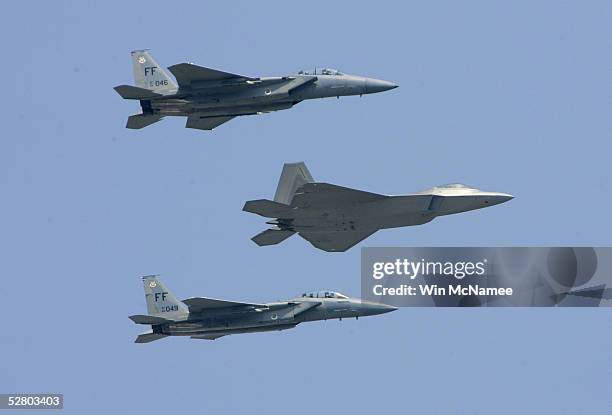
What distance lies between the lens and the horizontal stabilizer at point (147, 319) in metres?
63.4

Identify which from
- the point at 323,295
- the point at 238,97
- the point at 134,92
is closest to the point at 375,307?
the point at 323,295

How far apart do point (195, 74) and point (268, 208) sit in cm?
709

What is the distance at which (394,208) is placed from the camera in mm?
60969

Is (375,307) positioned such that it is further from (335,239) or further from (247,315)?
(247,315)

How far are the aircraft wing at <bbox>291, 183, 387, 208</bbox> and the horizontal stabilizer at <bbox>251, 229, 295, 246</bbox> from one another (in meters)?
3.37

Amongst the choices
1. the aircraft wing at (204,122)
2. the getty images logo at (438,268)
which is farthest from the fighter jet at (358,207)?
the aircraft wing at (204,122)

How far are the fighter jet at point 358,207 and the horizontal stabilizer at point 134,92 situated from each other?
735 centimetres

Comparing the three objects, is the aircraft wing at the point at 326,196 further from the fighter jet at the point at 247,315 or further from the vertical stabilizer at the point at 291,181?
the fighter jet at the point at 247,315

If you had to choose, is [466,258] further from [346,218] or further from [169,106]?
[169,106]

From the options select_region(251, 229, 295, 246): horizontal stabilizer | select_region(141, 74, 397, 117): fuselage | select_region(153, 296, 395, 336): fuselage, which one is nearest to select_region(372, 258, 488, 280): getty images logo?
select_region(251, 229, 295, 246): horizontal stabilizer

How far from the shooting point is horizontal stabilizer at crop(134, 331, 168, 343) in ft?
213

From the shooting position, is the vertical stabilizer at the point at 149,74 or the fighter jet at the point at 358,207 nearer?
the fighter jet at the point at 358,207

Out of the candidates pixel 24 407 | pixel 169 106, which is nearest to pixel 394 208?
pixel 169 106

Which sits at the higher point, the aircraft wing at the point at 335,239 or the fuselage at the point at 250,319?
the aircraft wing at the point at 335,239
